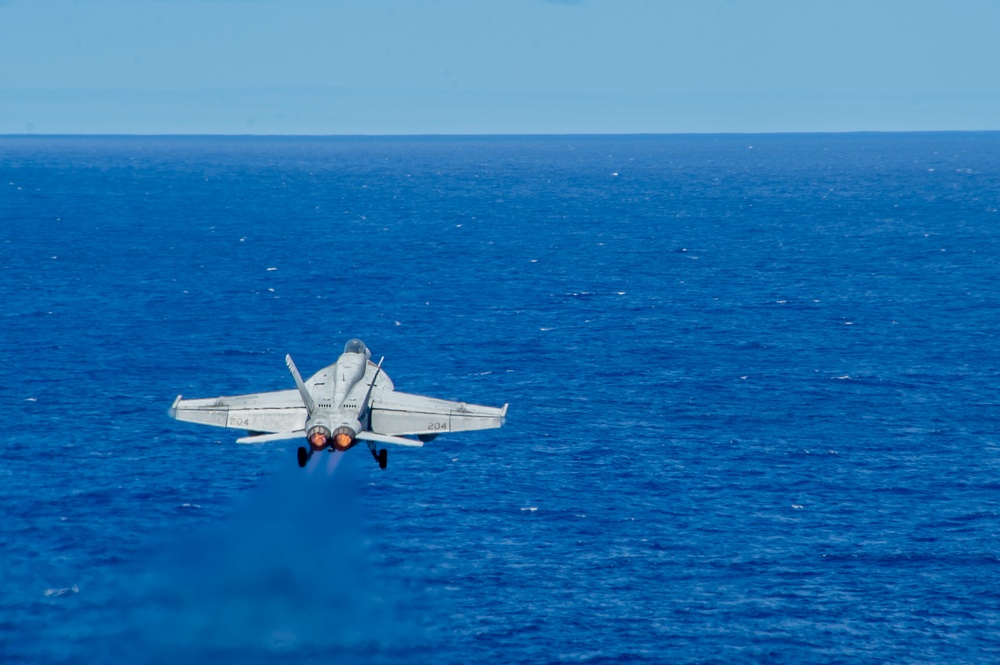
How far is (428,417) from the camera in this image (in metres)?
72.7

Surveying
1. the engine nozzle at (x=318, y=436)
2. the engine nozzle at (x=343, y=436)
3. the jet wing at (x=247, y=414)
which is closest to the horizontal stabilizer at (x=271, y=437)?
the engine nozzle at (x=318, y=436)

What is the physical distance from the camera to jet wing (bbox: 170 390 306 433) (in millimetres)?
71688

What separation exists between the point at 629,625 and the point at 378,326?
89705 millimetres

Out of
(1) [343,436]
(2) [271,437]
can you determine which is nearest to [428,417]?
(1) [343,436]

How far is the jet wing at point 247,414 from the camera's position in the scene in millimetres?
71688

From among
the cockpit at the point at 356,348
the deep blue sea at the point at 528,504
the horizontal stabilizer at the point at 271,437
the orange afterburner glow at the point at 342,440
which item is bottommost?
the deep blue sea at the point at 528,504

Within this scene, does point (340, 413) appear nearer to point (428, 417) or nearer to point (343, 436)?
point (343, 436)

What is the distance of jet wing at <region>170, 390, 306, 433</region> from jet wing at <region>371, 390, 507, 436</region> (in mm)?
5189

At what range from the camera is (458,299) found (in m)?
187

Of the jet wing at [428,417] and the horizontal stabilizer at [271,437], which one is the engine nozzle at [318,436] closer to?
the horizontal stabilizer at [271,437]

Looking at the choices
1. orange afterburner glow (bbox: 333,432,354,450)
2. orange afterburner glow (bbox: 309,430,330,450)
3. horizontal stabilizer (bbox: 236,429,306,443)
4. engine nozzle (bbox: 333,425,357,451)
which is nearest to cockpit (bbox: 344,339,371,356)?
horizontal stabilizer (bbox: 236,429,306,443)

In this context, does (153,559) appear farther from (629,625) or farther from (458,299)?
(458,299)

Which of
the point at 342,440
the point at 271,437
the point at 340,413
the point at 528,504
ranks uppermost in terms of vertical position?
the point at 340,413

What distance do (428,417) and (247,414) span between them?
11.7 m
